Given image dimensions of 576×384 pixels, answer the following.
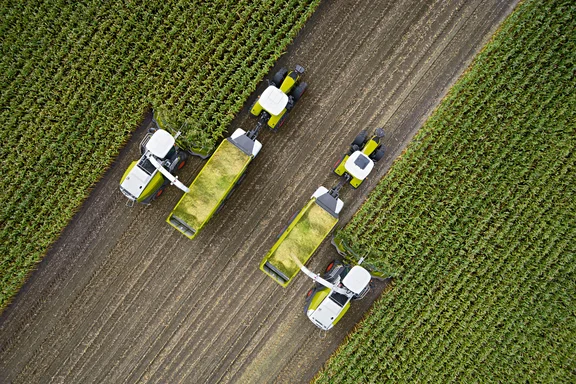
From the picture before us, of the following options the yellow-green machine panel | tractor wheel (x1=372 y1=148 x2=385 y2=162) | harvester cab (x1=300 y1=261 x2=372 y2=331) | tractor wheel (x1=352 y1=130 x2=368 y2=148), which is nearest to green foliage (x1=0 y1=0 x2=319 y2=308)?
the yellow-green machine panel

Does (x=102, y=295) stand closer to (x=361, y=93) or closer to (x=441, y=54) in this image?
(x=361, y=93)

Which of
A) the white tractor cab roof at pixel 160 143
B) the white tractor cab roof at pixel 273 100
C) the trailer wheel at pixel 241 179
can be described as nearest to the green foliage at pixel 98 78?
the white tractor cab roof at pixel 273 100

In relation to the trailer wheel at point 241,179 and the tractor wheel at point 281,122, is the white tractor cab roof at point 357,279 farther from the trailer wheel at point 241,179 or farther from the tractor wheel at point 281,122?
the tractor wheel at point 281,122

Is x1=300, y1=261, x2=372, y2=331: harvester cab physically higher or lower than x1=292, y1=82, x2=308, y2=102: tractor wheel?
lower

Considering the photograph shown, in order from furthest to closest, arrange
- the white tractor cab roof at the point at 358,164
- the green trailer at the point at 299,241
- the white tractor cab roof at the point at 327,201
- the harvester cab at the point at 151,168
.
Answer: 1. the white tractor cab roof at the point at 358,164
2. the white tractor cab roof at the point at 327,201
3. the green trailer at the point at 299,241
4. the harvester cab at the point at 151,168

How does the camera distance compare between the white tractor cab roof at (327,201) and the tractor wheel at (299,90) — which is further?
the tractor wheel at (299,90)

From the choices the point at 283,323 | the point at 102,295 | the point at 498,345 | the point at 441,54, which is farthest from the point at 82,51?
the point at 498,345

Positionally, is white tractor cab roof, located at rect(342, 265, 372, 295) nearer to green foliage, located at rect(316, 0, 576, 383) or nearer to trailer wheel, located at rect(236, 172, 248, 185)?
green foliage, located at rect(316, 0, 576, 383)
